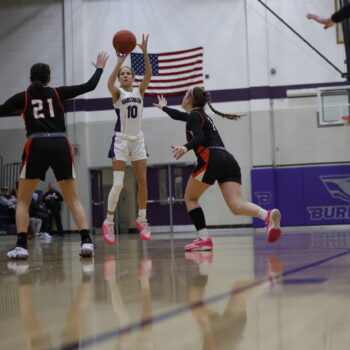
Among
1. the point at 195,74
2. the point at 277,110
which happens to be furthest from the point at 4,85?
the point at 277,110

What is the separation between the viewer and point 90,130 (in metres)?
20.3

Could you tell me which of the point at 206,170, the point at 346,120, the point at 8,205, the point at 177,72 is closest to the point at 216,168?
the point at 206,170

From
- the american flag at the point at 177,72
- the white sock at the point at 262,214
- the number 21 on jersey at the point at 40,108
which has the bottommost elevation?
the white sock at the point at 262,214

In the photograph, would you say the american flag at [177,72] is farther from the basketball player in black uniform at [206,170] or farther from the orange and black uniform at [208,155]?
the orange and black uniform at [208,155]

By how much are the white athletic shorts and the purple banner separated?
11.2 m

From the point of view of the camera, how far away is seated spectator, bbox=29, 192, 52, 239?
17.1 m

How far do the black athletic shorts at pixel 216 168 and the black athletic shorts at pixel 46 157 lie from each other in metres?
1.35

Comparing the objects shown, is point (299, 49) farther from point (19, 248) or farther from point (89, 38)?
point (19, 248)

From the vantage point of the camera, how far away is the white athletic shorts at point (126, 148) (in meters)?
8.01

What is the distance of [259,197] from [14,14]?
9599mm

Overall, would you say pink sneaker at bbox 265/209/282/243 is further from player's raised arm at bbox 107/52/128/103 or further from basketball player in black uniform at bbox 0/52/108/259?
player's raised arm at bbox 107/52/128/103

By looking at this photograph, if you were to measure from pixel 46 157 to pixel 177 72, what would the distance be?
44.4ft

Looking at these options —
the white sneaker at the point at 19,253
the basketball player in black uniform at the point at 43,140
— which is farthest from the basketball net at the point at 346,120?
the white sneaker at the point at 19,253

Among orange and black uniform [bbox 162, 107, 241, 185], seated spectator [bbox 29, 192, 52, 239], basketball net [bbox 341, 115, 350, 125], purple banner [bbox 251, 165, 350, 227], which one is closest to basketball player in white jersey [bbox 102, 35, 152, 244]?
orange and black uniform [bbox 162, 107, 241, 185]
